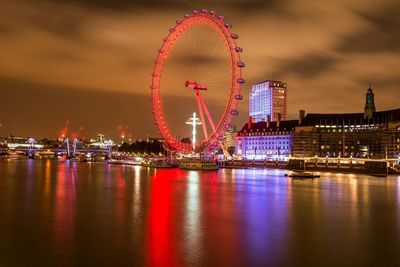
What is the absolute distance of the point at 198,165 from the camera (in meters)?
62.2

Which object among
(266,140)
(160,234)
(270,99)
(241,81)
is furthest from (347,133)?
(160,234)

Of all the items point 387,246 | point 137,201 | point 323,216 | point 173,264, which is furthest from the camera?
point 137,201

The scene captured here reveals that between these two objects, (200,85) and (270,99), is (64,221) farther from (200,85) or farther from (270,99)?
(270,99)

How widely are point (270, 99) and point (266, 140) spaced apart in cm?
3719

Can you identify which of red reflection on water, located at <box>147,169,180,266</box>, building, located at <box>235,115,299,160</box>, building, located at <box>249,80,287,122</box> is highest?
building, located at <box>249,80,287,122</box>

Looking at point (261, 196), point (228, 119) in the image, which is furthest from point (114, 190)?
point (228, 119)

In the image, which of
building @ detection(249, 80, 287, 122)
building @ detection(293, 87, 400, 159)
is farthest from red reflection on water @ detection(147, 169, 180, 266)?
building @ detection(249, 80, 287, 122)

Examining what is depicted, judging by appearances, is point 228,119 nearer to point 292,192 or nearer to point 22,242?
point 292,192

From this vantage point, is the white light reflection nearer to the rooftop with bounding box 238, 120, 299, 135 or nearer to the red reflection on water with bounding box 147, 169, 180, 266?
the red reflection on water with bounding box 147, 169, 180, 266

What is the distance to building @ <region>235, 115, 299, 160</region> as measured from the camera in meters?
88.4

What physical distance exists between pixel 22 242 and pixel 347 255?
29.2 ft

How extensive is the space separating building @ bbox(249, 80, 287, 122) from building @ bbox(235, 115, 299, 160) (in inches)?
1114

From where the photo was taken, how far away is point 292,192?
30453mm

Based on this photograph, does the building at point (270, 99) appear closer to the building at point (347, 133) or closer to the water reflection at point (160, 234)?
the building at point (347, 133)
